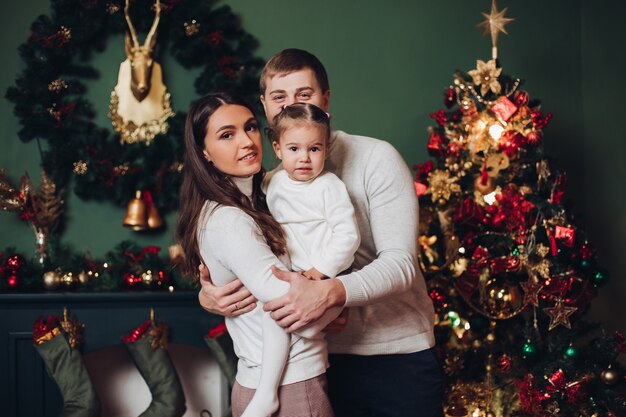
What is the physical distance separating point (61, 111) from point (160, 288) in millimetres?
1081

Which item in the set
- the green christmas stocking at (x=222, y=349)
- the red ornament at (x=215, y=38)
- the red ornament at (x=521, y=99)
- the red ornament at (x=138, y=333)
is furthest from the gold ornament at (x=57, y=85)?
the red ornament at (x=521, y=99)

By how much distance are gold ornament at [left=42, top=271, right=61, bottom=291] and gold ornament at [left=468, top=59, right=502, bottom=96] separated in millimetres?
2211

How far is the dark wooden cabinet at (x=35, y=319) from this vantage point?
10.2 ft

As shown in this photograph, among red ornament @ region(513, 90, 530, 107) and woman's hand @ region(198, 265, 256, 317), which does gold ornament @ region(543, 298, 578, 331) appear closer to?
red ornament @ region(513, 90, 530, 107)

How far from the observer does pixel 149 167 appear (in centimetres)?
355

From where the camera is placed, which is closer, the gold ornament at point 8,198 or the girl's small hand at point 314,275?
the girl's small hand at point 314,275

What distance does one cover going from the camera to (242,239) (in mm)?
1691

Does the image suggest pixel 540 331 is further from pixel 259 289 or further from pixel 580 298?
pixel 259 289

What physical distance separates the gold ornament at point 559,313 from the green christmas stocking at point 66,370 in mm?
2092

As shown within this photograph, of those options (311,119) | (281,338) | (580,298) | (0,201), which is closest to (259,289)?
(281,338)

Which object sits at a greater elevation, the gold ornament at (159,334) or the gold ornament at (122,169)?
the gold ornament at (122,169)

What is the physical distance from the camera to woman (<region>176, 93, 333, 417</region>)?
1.69 m

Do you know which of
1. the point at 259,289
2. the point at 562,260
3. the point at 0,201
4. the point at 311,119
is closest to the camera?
the point at 259,289

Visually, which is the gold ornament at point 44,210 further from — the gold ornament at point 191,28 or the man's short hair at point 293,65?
the man's short hair at point 293,65
